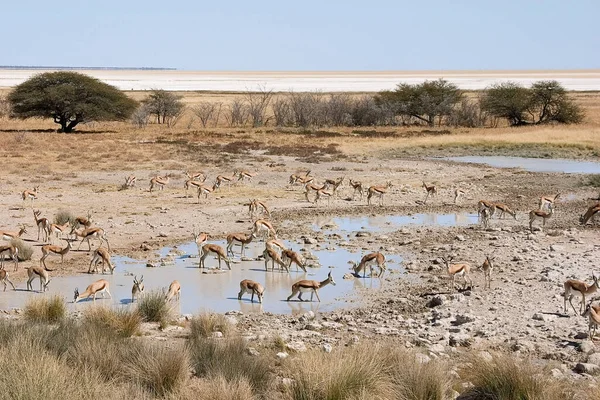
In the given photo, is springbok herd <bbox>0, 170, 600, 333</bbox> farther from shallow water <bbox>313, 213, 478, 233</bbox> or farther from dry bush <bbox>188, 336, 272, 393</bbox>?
dry bush <bbox>188, 336, 272, 393</bbox>

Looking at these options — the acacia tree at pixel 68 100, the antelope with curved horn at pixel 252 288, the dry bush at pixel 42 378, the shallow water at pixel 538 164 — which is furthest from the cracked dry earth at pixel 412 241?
the acacia tree at pixel 68 100

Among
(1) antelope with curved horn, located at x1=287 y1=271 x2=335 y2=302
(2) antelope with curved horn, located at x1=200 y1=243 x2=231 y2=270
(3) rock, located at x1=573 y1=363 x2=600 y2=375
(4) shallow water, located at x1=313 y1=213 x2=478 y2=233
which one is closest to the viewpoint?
(3) rock, located at x1=573 y1=363 x2=600 y2=375

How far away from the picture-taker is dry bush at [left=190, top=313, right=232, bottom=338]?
10.8 metres

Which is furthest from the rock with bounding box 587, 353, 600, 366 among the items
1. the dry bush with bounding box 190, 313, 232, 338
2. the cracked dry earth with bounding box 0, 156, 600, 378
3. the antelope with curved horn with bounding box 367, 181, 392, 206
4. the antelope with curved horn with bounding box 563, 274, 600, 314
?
the antelope with curved horn with bounding box 367, 181, 392, 206

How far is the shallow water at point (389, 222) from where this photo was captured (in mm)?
21000

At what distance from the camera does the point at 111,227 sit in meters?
20.2

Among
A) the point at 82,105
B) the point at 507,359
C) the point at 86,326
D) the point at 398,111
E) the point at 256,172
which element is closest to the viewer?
the point at 507,359

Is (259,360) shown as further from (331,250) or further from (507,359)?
(331,250)

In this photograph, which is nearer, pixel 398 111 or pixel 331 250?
pixel 331 250

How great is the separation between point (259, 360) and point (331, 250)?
9.28m

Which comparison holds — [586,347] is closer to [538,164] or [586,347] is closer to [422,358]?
[422,358]

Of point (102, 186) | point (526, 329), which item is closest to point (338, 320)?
point (526, 329)

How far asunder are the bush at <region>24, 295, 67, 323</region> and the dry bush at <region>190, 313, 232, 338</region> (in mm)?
2066

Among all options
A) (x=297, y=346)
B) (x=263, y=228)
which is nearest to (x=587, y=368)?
(x=297, y=346)
